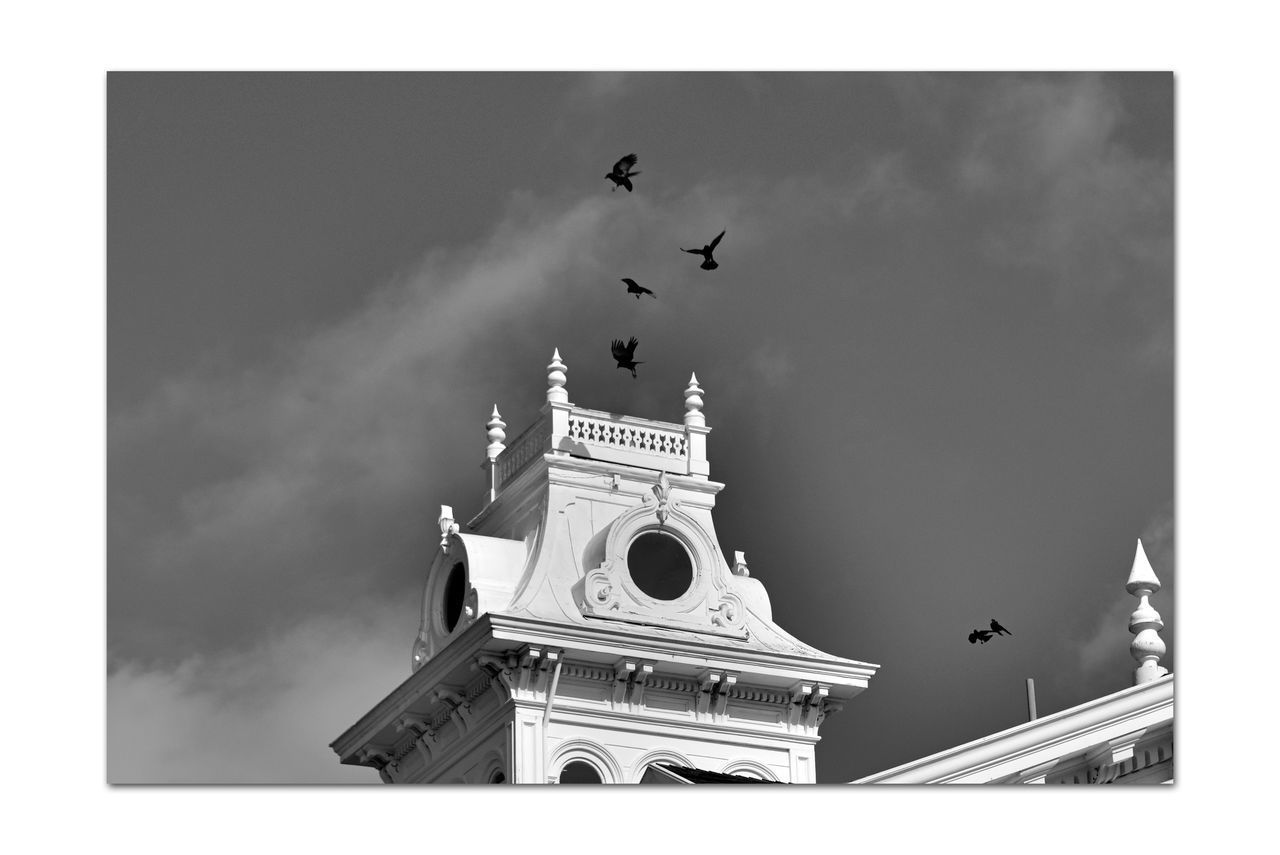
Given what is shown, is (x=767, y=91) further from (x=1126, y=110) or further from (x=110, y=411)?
(x=110, y=411)

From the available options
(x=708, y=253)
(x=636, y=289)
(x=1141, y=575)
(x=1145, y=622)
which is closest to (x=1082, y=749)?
(x=1145, y=622)

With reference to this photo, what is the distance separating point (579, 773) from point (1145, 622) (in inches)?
176

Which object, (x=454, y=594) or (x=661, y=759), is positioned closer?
(x=454, y=594)

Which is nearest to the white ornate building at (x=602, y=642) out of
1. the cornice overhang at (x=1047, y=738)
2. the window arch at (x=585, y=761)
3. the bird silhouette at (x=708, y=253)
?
the window arch at (x=585, y=761)

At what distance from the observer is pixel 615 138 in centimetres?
1449

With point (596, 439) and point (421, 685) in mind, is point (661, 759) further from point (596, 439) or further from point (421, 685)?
point (596, 439)

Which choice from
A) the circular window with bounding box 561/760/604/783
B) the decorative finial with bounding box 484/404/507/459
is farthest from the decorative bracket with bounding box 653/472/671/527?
the circular window with bounding box 561/760/604/783

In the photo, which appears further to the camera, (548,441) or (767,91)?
(548,441)

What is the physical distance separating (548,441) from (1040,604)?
135 inches

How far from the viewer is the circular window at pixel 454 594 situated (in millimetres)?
16156

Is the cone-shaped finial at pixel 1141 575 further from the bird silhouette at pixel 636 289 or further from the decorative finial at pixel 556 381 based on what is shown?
the decorative finial at pixel 556 381

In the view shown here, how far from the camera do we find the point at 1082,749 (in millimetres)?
13461

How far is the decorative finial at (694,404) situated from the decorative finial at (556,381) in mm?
570

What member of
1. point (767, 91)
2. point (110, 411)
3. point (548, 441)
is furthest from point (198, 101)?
point (548, 441)
